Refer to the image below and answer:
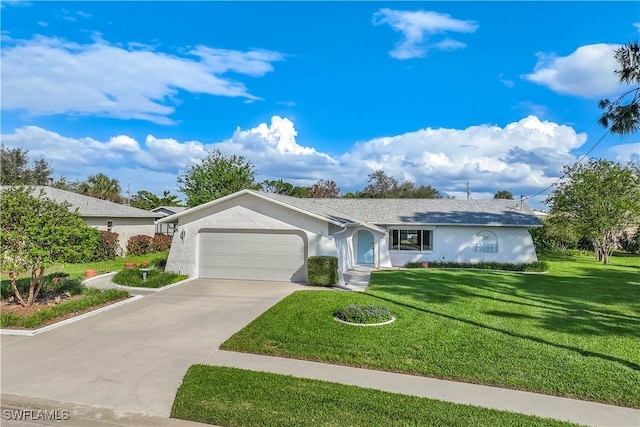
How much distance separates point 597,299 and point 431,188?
50185 millimetres

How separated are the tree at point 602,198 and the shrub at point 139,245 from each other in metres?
29.2

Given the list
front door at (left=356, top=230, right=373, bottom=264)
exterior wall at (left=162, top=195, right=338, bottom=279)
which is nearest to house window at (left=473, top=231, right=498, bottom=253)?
front door at (left=356, top=230, right=373, bottom=264)

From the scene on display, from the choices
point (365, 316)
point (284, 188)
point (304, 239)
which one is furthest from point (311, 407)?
point (284, 188)

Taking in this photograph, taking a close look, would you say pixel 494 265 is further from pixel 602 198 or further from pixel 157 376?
pixel 157 376

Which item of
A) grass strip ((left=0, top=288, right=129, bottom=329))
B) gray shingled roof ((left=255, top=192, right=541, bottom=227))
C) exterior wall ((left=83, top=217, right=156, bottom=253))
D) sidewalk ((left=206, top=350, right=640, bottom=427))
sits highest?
gray shingled roof ((left=255, top=192, right=541, bottom=227))

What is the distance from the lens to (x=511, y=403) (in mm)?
5527

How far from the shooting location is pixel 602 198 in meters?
24.7

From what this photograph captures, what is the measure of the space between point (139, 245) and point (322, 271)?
1674 centimetres

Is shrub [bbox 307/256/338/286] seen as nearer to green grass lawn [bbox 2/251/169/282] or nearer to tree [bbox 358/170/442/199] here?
green grass lawn [bbox 2/251/169/282]

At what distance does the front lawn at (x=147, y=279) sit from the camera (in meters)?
14.1

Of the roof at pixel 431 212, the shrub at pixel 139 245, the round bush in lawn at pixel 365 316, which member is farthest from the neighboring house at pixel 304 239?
the shrub at pixel 139 245

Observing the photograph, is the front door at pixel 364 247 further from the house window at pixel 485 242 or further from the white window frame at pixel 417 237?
the house window at pixel 485 242

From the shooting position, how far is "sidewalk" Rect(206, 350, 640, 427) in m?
5.22

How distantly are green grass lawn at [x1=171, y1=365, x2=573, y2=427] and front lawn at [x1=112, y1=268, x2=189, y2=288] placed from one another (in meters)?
8.96
